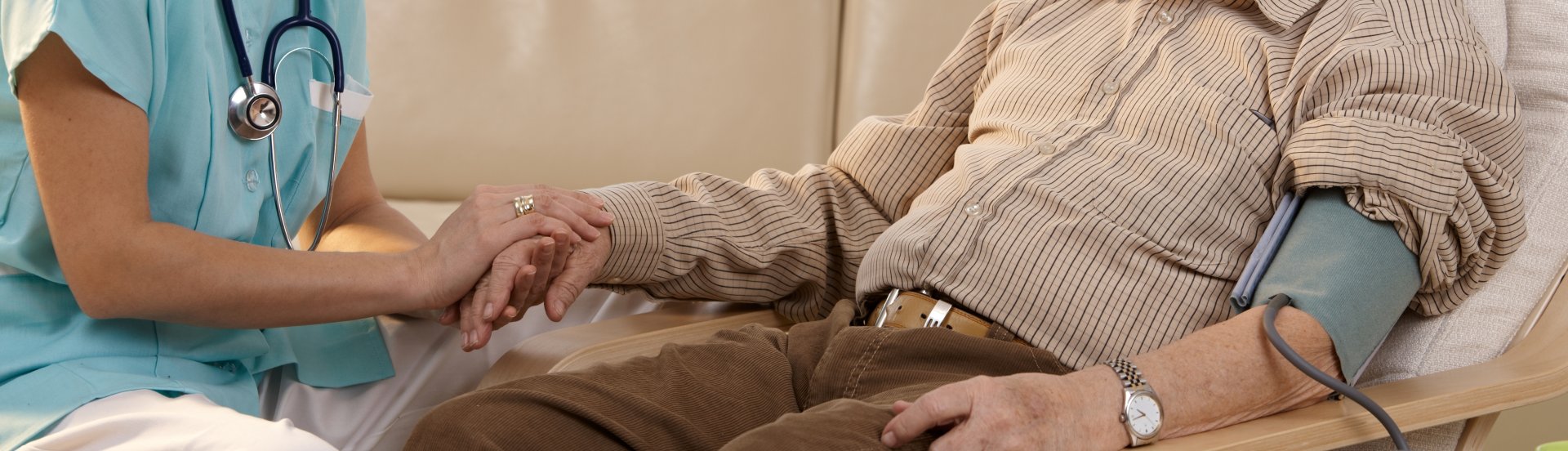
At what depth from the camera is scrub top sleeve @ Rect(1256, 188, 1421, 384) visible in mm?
1092

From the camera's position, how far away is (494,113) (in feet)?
7.88

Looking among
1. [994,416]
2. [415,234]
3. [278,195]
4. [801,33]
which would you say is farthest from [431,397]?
[801,33]

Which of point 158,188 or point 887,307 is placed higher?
point 158,188

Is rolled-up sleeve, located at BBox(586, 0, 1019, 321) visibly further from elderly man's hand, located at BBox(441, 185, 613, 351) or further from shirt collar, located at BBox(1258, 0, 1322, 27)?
shirt collar, located at BBox(1258, 0, 1322, 27)

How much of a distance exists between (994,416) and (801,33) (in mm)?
1632

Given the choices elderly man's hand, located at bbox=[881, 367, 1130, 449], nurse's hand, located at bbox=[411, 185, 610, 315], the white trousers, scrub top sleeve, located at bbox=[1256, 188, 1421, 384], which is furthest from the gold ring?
scrub top sleeve, located at bbox=[1256, 188, 1421, 384]

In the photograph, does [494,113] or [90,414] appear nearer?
[90,414]

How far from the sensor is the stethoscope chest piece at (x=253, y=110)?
1084 mm

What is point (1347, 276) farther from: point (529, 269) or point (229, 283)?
point (229, 283)

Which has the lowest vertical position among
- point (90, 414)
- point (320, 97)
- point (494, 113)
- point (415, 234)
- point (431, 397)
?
point (494, 113)

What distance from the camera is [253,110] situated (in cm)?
109

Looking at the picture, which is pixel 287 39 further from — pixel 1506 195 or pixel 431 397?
pixel 1506 195

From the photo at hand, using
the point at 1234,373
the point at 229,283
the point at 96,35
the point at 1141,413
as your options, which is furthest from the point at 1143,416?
the point at 96,35

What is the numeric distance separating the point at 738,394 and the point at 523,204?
348 millimetres
